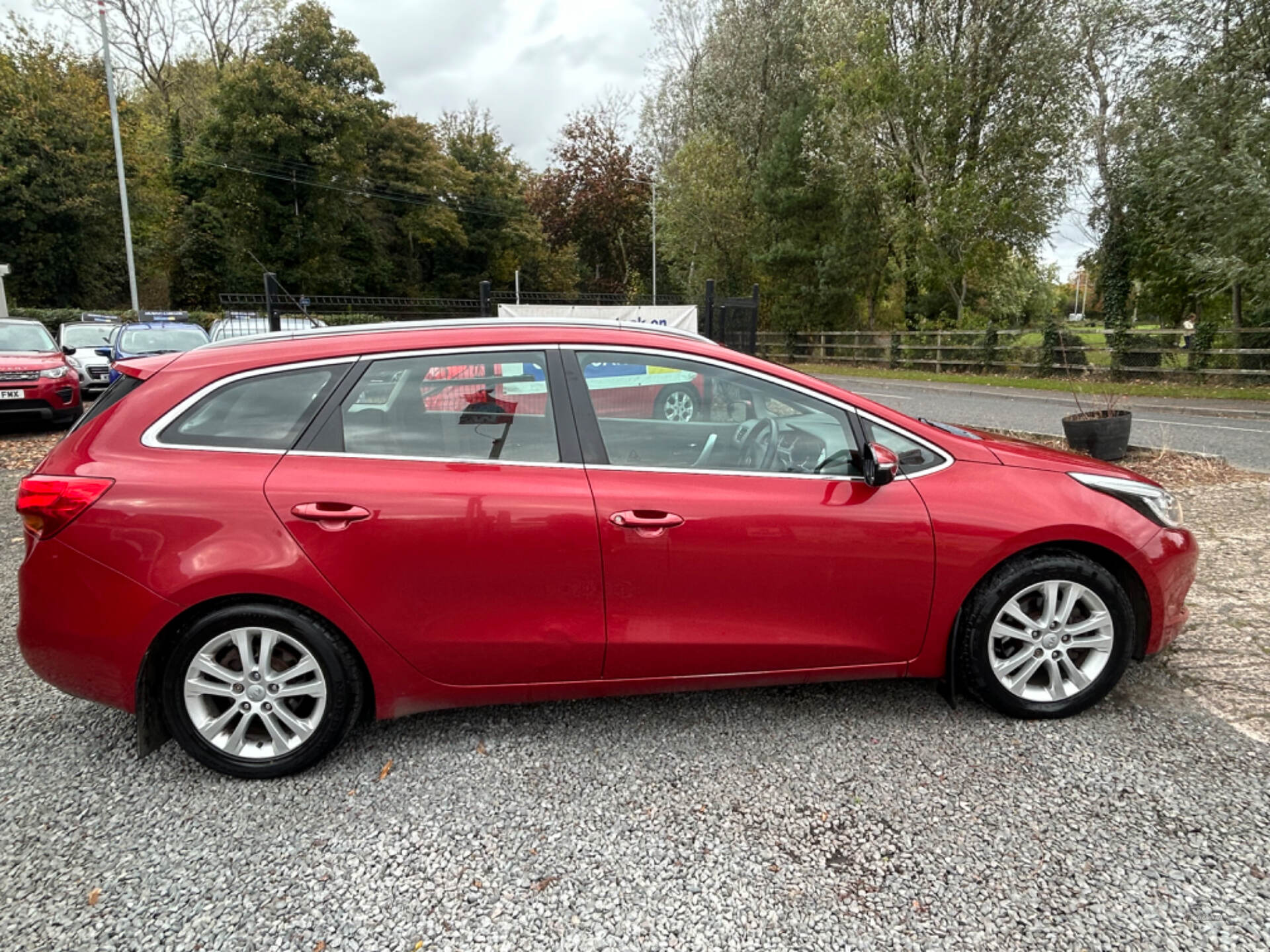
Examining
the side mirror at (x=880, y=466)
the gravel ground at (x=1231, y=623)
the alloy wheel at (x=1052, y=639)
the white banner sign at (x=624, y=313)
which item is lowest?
the gravel ground at (x=1231, y=623)

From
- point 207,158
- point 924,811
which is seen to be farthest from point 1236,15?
point 207,158

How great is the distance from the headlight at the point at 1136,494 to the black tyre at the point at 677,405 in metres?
1.54

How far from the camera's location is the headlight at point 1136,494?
311cm

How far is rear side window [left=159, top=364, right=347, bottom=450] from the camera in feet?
8.97

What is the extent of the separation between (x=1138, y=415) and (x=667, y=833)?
14470 millimetres

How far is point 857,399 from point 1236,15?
66.1ft

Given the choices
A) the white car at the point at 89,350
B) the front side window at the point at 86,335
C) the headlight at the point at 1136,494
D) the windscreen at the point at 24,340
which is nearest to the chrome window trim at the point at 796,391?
the headlight at the point at 1136,494

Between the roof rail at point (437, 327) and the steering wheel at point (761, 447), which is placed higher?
the roof rail at point (437, 327)

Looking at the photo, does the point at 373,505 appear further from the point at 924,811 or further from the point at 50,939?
the point at 924,811

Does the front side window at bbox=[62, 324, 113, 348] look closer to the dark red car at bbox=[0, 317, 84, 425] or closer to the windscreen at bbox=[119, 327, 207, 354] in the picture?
the windscreen at bbox=[119, 327, 207, 354]

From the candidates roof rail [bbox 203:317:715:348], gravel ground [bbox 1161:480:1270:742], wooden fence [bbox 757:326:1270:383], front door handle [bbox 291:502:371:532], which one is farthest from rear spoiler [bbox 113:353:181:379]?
wooden fence [bbox 757:326:1270:383]

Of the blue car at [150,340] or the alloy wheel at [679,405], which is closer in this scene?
the alloy wheel at [679,405]

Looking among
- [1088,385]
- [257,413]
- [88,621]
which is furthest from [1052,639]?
[1088,385]

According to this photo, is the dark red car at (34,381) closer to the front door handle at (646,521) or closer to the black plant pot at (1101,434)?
the front door handle at (646,521)
